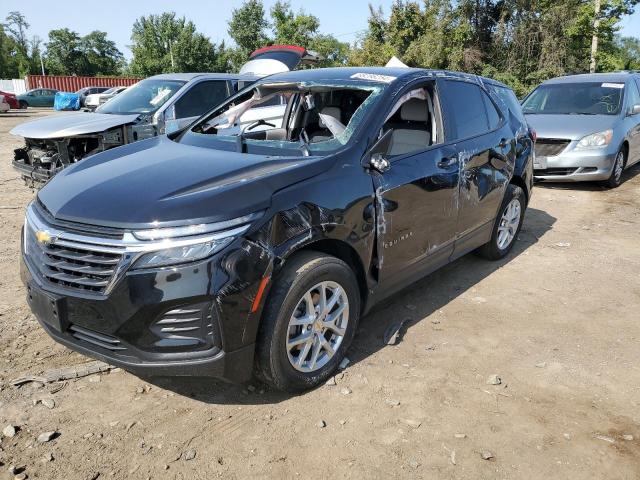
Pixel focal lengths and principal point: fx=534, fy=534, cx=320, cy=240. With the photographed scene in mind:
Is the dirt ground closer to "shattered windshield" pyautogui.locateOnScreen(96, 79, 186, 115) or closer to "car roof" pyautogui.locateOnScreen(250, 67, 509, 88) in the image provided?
"car roof" pyautogui.locateOnScreen(250, 67, 509, 88)

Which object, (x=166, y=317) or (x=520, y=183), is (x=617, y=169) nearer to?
(x=520, y=183)

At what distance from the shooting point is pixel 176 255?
2465mm

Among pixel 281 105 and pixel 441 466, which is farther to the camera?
pixel 281 105

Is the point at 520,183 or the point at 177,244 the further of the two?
the point at 520,183

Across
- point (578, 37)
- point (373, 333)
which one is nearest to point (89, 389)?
point (373, 333)

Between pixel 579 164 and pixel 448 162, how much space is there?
5.27 m

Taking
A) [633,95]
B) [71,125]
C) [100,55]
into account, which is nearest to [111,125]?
[71,125]

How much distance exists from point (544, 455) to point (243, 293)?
1673mm

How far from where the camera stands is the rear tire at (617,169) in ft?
28.2

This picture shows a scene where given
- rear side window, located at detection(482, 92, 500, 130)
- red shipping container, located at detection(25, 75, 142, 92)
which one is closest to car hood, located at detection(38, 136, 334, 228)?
rear side window, located at detection(482, 92, 500, 130)

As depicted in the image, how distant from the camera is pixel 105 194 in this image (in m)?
2.77

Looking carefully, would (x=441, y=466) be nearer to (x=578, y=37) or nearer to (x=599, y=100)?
(x=599, y=100)

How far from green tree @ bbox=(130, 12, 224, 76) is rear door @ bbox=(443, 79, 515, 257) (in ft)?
162

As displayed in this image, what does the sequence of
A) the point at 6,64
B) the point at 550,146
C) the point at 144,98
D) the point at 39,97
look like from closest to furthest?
the point at 144,98 → the point at 550,146 → the point at 39,97 → the point at 6,64
